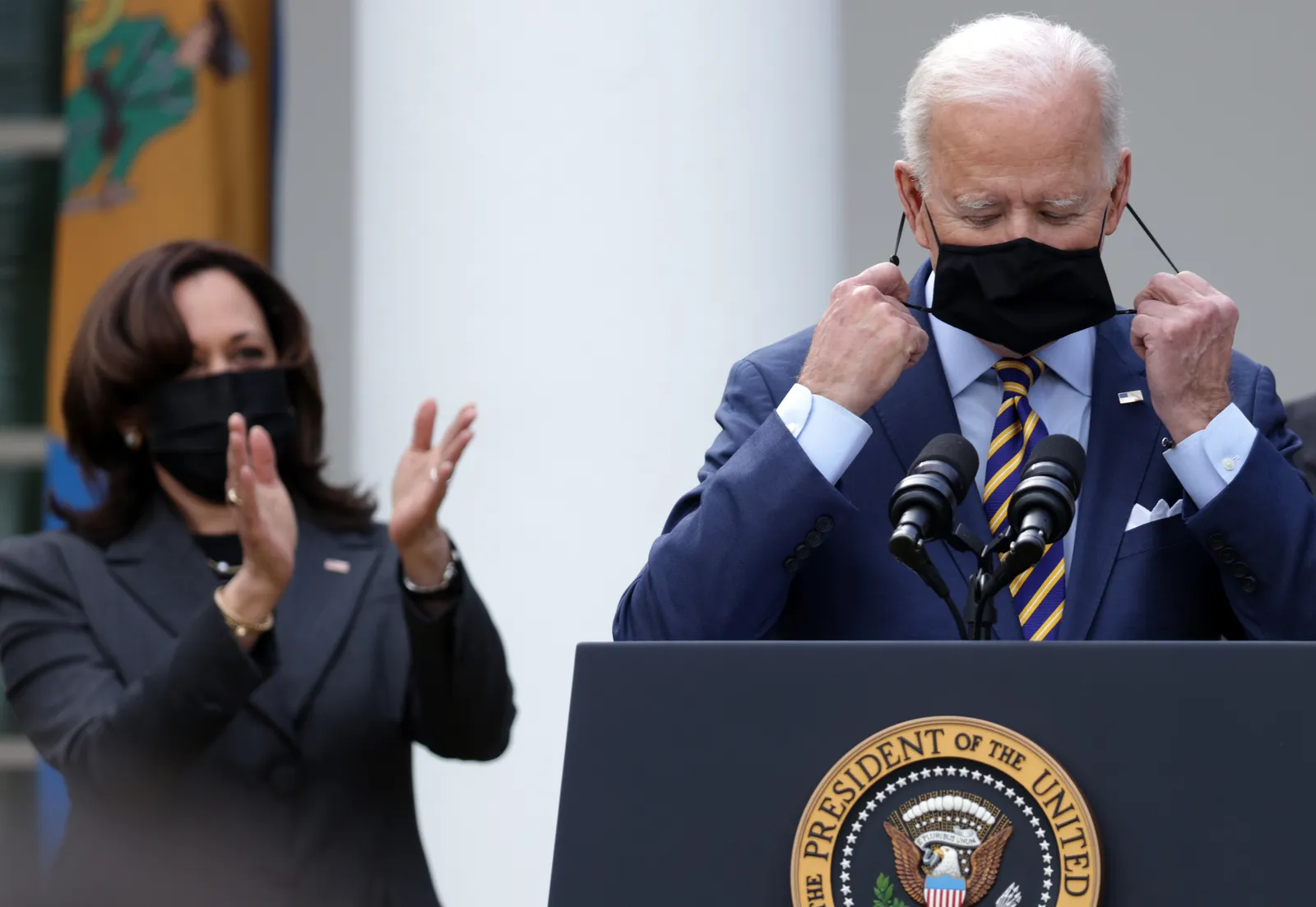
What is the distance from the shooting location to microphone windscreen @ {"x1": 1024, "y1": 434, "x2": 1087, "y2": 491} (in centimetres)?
169

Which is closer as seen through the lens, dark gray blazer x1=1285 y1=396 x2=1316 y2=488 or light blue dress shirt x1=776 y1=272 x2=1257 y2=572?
light blue dress shirt x1=776 y1=272 x2=1257 y2=572

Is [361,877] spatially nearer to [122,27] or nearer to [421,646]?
[421,646]

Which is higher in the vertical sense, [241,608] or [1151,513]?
[1151,513]

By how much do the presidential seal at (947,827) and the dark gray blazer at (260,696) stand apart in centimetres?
150

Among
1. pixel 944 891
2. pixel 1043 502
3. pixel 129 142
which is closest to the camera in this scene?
pixel 944 891

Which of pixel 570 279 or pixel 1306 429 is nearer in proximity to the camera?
pixel 1306 429

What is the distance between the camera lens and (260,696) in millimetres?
3086

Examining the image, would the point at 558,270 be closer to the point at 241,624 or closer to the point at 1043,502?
the point at 241,624

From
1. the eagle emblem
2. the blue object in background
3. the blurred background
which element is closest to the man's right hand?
the eagle emblem

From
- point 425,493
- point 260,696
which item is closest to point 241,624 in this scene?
point 260,696

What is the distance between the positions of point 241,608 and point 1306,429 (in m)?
1.80

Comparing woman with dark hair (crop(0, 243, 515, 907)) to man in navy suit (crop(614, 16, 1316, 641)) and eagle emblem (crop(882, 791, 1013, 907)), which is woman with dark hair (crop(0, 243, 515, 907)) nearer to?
man in navy suit (crop(614, 16, 1316, 641))

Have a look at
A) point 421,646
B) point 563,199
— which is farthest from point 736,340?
point 421,646

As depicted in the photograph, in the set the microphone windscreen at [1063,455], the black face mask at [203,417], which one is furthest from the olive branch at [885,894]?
the black face mask at [203,417]
